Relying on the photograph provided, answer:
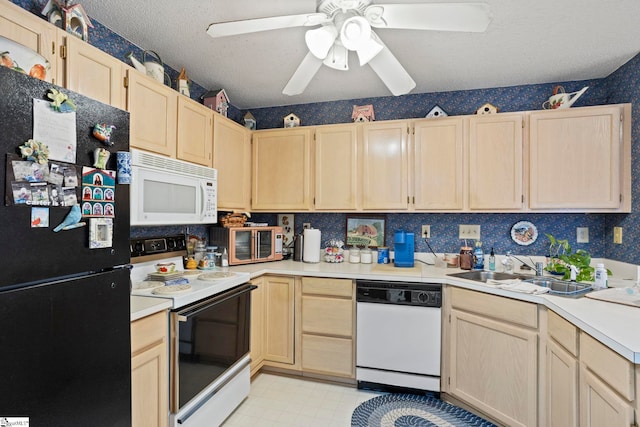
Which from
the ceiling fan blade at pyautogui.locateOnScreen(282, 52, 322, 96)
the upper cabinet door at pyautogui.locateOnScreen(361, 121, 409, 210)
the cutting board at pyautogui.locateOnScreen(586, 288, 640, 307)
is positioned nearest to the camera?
the cutting board at pyautogui.locateOnScreen(586, 288, 640, 307)

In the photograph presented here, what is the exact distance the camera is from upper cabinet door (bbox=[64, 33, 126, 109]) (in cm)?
146

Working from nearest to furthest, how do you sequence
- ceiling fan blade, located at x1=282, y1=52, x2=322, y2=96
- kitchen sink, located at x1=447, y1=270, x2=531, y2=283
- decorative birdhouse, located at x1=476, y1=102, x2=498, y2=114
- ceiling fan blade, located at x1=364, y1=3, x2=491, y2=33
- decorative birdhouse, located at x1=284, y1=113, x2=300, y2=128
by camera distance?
ceiling fan blade, located at x1=364, y1=3, x2=491, y2=33
ceiling fan blade, located at x1=282, y1=52, x2=322, y2=96
kitchen sink, located at x1=447, y1=270, x2=531, y2=283
decorative birdhouse, located at x1=476, y1=102, x2=498, y2=114
decorative birdhouse, located at x1=284, y1=113, x2=300, y2=128

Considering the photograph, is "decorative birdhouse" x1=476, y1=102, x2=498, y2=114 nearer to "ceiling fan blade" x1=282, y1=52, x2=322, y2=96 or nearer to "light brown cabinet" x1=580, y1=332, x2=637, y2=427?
"ceiling fan blade" x1=282, y1=52, x2=322, y2=96

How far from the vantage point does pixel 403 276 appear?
230 cm

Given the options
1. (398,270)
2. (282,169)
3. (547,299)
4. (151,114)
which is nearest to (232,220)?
(282,169)

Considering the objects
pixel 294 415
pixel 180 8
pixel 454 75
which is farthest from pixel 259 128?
pixel 294 415

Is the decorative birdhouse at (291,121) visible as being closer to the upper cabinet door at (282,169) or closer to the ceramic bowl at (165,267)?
the upper cabinet door at (282,169)

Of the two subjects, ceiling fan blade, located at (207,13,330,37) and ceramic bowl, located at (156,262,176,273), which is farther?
ceramic bowl, located at (156,262,176,273)

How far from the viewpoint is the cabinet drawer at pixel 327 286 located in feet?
7.97

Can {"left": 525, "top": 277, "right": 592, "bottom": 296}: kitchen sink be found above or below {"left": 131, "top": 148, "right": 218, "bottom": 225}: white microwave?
below

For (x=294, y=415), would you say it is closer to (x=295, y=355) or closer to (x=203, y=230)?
(x=295, y=355)

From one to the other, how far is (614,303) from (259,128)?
3.05 meters

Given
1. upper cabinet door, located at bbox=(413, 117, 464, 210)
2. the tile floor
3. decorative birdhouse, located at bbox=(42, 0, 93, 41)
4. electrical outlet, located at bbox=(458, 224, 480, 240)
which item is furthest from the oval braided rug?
decorative birdhouse, located at bbox=(42, 0, 93, 41)

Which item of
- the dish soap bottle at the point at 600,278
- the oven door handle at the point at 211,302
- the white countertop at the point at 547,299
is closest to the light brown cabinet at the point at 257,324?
the white countertop at the point at 547,299
